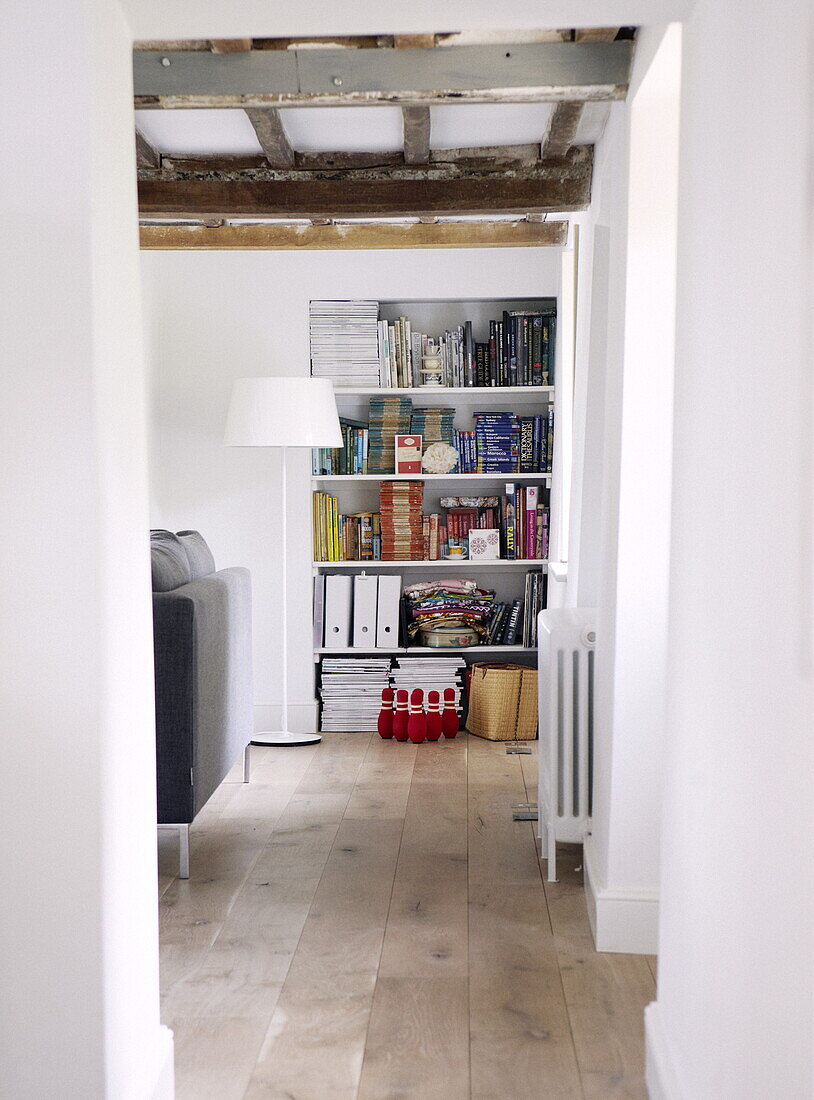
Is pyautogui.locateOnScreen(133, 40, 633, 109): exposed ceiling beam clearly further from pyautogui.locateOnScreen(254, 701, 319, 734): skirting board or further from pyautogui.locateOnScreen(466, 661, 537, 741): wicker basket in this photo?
pyautogui.locateOnScreen(254, 701, 319, 734): skirting board

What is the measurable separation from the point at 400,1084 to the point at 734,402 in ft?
4.99

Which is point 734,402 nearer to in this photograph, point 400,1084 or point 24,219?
point 24,219

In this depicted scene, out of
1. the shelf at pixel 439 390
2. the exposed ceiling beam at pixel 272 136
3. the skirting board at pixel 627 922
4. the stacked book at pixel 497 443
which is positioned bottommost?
the skirting board at pixel 627 922

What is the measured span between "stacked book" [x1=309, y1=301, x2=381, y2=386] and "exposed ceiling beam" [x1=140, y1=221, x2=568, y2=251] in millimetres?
316

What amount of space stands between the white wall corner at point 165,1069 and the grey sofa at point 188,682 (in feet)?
4.01

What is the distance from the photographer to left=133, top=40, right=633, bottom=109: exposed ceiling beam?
9.34 feet

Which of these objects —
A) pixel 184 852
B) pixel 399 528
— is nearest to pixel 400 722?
pixel 399 528

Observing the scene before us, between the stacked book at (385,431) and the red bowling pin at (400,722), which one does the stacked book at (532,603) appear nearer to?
the red bowling pin at (400,722)

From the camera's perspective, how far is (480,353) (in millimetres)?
5484

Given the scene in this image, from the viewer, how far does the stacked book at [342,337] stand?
541cm

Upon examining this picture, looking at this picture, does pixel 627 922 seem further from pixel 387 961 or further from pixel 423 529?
pixel 423 529

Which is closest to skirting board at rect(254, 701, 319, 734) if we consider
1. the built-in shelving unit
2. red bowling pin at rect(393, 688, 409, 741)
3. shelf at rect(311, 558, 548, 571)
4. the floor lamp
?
the built-in shelving unit

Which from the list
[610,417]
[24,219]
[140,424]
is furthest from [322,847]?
[24,219]

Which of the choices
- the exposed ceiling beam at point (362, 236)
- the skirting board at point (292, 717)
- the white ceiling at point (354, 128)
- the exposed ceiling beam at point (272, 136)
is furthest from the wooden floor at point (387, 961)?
the exposed ceiling beam at point (362, 236)
